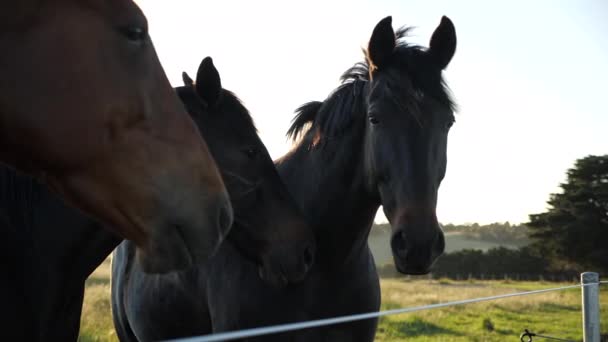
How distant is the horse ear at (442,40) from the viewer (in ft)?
10.8

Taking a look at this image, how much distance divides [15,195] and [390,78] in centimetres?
203

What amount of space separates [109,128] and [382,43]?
77.8 inches

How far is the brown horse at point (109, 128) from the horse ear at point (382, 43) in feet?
5.53

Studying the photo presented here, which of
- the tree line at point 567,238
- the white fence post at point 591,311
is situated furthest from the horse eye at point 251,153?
the tree line at point 567,238

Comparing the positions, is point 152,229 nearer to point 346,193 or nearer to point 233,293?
point 233,293

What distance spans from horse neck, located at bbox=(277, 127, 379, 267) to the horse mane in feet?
0.36

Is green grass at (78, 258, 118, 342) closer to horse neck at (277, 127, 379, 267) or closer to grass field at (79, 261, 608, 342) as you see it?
grass field at (79, 261, 608, 342)

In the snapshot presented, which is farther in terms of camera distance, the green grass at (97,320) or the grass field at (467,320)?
the grass field at (467,320)

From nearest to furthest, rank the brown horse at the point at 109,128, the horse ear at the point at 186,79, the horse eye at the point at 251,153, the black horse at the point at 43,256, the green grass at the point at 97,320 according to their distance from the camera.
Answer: the brown horse at the point at 109,128, the black horse at the point at 43,256, the horse eye at the point at 251,153, the horse ear at the point at 186,79, the green grass at the point at 97,320

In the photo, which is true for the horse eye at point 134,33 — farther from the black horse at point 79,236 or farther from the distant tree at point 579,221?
the distant tree at point 579,221

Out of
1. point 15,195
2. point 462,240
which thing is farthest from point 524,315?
point 462,240

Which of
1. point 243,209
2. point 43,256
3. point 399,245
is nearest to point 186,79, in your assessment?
point 243,209

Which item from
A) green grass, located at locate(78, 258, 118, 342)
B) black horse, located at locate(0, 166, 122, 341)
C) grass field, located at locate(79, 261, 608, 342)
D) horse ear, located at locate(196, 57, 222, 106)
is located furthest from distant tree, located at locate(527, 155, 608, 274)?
black horse, located at locate(0, 166, 122, 341)

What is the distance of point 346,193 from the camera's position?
128 inches
